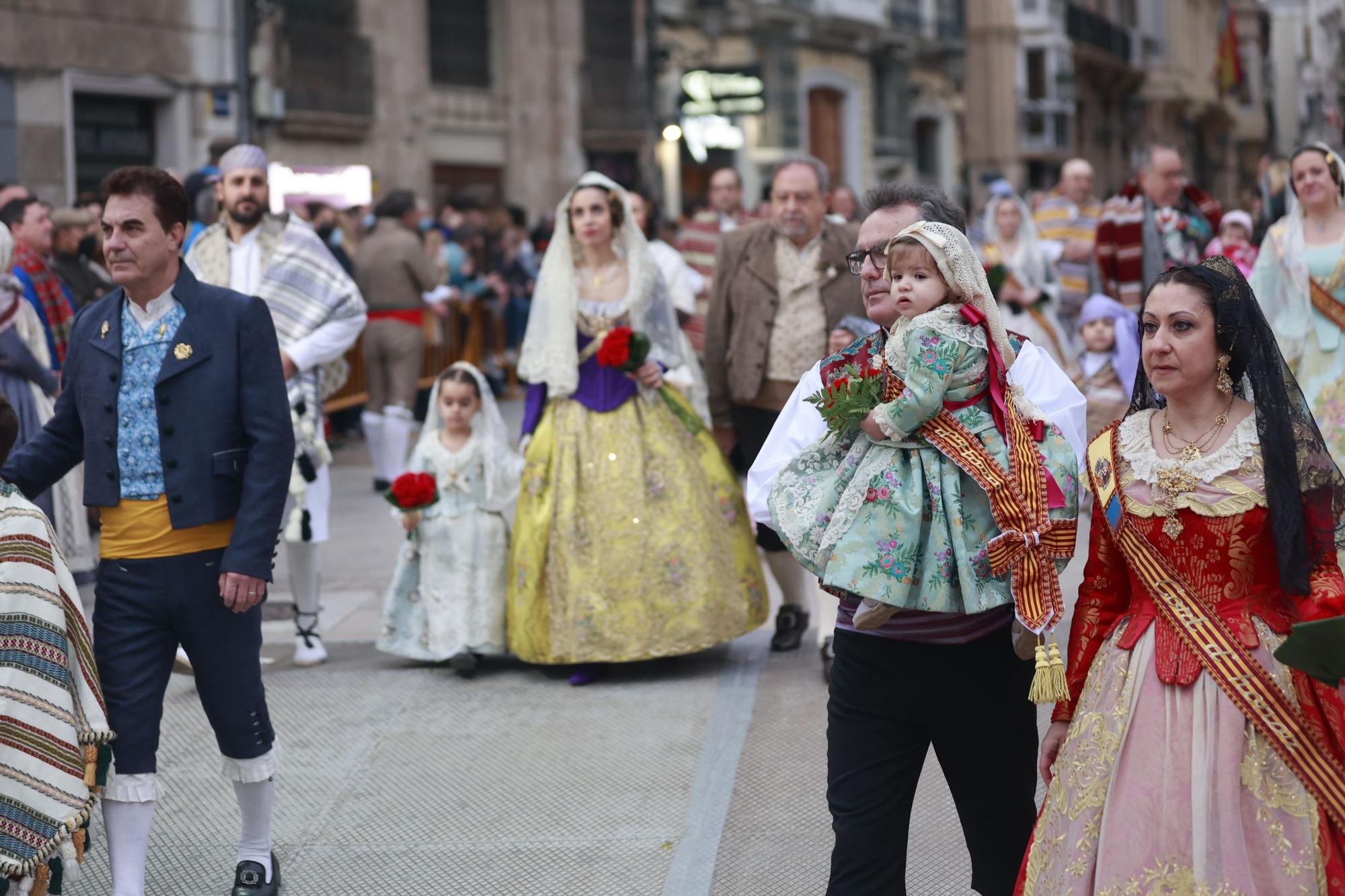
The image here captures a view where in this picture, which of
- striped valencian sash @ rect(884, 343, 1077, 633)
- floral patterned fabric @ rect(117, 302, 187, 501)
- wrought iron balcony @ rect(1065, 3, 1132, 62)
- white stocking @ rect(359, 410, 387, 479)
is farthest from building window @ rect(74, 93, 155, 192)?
wrought iron balcony @ rect(1065, 3, 1132, 62)

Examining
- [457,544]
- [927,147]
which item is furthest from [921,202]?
[927,147]

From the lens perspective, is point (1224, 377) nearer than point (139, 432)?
Yes

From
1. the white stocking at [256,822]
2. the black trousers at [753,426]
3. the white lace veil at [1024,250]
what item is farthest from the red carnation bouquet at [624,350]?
the white lace veil at [1024,250]

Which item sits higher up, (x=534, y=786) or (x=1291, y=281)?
(x=1291, y=281)

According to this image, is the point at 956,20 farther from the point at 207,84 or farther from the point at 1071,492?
the point at 1071,492

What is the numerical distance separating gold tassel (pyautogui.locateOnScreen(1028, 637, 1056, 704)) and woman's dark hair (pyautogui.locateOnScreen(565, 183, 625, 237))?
12.8 ft

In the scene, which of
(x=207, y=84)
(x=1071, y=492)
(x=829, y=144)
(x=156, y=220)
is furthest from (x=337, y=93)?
(x=1071, y=492)

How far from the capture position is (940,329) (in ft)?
11.2

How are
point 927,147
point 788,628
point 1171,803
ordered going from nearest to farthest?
point 1171,803 → point 788,628 → point 927,147

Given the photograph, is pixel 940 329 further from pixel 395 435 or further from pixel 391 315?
pixel 391 315

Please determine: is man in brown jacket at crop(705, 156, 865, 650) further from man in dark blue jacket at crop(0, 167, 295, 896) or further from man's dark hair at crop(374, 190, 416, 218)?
man's dark hair at crop(374, 190, 416, 218)

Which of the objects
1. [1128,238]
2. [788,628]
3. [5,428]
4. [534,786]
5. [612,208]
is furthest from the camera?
[1128,238]

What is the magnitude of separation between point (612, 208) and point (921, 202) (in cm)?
331

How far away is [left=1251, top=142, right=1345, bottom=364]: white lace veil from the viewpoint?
6.92 metres
